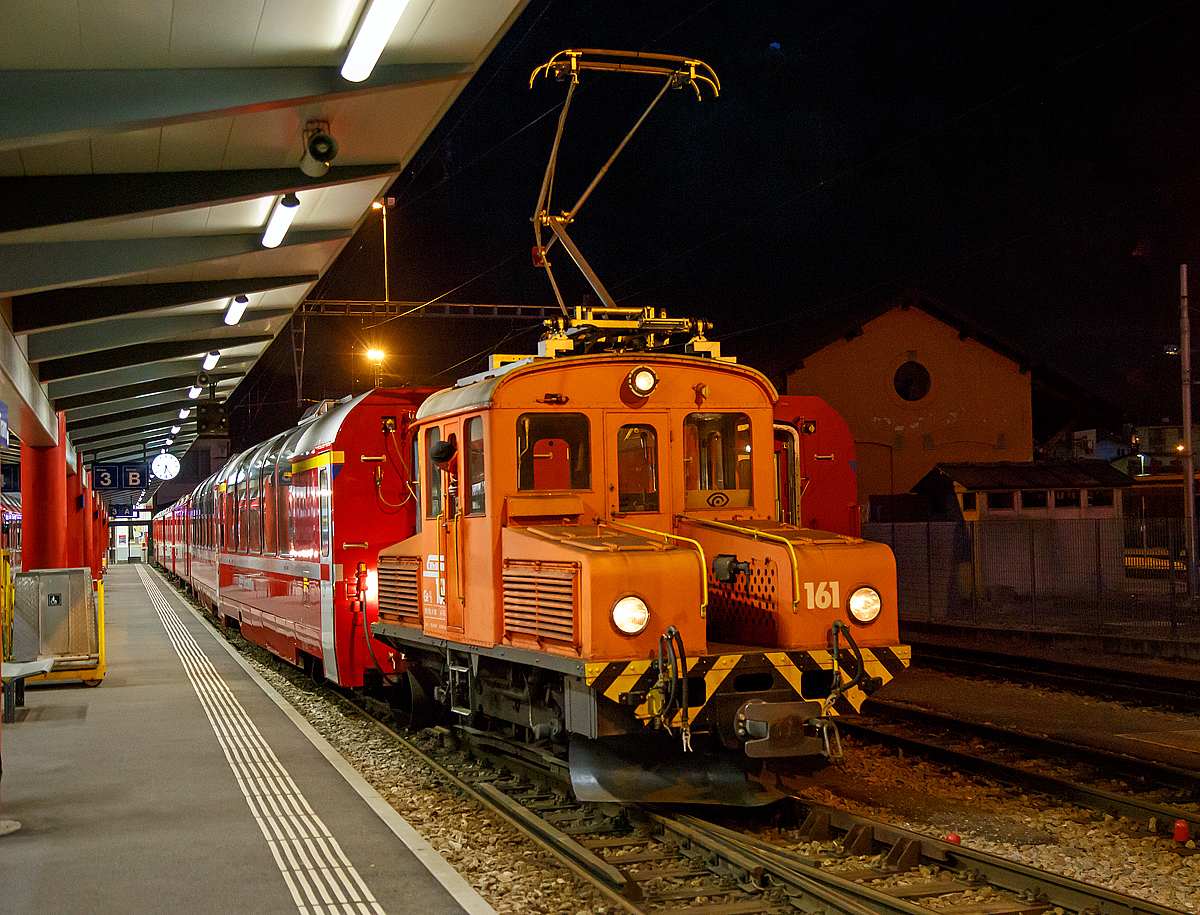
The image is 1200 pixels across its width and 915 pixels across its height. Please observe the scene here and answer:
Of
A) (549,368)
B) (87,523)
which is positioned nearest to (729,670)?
(549,368)

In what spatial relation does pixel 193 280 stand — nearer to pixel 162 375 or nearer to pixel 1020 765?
pixel 162 375

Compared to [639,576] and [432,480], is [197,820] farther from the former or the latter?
[639,576]

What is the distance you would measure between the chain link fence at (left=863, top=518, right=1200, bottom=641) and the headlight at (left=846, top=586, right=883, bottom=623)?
11.8 m

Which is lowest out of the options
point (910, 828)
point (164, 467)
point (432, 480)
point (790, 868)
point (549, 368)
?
point (910, 828)

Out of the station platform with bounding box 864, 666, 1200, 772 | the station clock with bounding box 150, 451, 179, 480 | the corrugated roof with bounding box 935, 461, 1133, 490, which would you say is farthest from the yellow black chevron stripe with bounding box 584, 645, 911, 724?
the station clock with bounding box 150, 451, 179, 480

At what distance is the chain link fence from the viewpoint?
1947cm

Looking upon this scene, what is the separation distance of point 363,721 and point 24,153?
6829mm

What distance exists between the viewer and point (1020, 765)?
32.0 ft

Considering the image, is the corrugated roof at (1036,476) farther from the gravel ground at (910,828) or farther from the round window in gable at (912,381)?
the gravel ground at (910,828)

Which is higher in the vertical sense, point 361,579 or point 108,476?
point 108,476

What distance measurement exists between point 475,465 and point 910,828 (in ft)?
13.0

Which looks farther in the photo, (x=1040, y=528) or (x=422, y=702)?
(x=1040, y=528)

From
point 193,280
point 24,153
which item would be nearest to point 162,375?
point 193,280

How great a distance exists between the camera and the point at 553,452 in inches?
328
